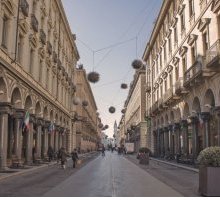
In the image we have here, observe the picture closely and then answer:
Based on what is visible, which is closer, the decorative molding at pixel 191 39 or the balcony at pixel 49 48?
the decorative molding at pixel 191 39

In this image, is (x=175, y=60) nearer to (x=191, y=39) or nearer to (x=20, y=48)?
(x=191, y=39)

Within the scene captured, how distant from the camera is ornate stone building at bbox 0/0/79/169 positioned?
23.7m

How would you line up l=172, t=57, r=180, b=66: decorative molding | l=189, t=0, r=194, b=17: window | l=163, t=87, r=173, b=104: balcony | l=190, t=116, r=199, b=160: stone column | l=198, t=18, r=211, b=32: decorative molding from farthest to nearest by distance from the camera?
l=163, t=87, r=173, b=104: balcony < l=172, t=57, r=180, b=66: decorative molding < l=189, t=0, r=194, b=17: window < l=190, t=116, r=199, b=160: stone column < l=198, t=18, r=211, b=32: decorative molding

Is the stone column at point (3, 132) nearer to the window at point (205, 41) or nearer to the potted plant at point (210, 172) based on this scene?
the potted plant at point (210, 172)

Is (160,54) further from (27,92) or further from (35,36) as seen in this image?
(27,92)

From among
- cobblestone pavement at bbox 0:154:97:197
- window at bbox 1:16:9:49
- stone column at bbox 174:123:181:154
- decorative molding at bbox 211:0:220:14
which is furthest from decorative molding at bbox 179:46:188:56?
cobblestone pavement at bbox 0:154:97:197

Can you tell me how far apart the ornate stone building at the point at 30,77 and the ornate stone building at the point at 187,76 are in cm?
1235

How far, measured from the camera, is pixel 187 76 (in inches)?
1242

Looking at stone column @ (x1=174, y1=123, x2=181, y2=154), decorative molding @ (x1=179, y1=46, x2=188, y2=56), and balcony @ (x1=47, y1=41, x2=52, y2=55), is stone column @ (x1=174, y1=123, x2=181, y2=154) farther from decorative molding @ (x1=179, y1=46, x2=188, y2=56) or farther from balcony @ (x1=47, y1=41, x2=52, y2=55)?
balcony @ (x1=47, y1=41, x2=52, y2=55)

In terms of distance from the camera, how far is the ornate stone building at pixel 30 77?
77.8 feet

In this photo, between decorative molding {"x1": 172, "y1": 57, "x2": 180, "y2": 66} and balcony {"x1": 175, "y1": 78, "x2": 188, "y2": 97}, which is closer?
balcony {"x1": 175, "y1": 78, "x2": 188, "y2": 97}

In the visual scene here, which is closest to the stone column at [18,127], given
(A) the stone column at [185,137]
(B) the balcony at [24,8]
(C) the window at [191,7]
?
(B) the balcony at [24,8]

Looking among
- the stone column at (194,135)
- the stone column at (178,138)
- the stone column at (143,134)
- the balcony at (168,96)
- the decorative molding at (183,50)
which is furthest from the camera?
the stone column at (143,134)

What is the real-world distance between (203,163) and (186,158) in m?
22.5
